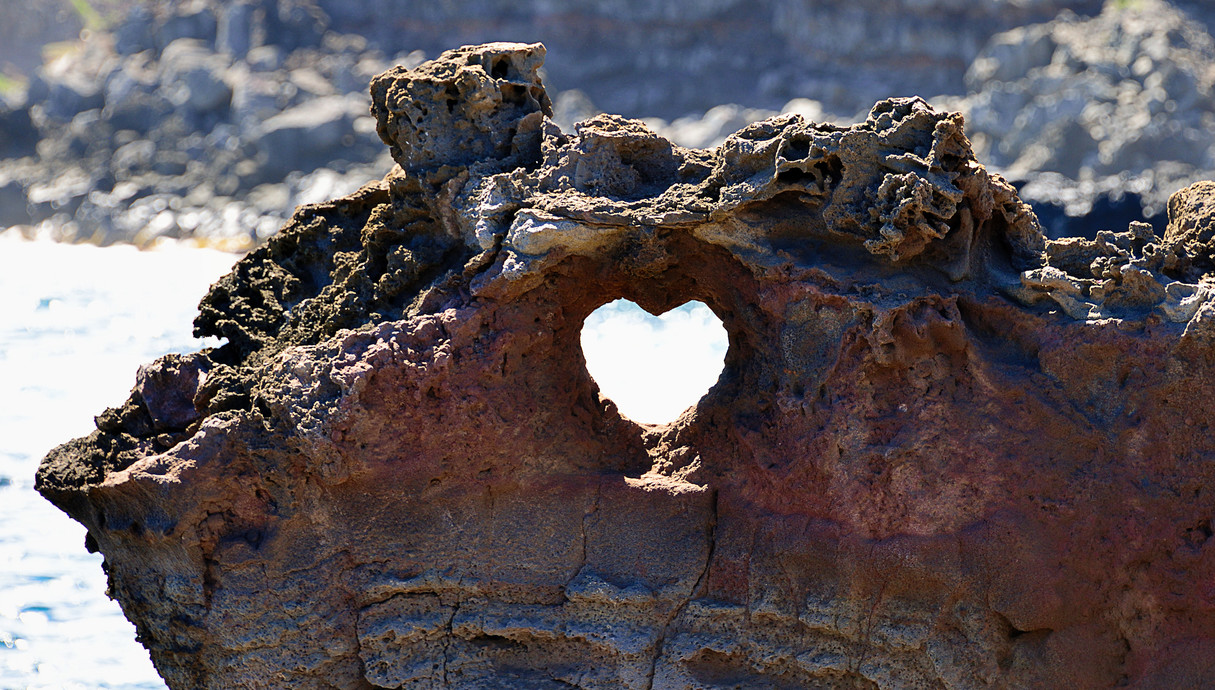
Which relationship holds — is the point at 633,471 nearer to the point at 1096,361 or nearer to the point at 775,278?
the point at 775,278

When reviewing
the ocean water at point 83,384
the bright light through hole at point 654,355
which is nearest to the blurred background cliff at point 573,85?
the ocean water at point 83,384

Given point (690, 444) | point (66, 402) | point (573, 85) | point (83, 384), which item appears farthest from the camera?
point (573, 85)

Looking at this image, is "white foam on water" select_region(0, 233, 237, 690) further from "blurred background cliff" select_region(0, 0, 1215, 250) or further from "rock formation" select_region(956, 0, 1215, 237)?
"rock formation" select_region(956, 0, 1215, 237)

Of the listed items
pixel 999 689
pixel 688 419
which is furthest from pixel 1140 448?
pixel 688 419

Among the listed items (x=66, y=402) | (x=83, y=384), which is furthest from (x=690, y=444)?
(x=83, y=384)

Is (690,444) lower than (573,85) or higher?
higher

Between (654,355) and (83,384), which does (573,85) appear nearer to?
(654,355)

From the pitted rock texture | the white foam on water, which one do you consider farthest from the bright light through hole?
the pitted rock texture

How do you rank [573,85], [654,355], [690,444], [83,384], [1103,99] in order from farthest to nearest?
[573,85] → [1103,99] → [83,384] → [654,355] → [690,444]
